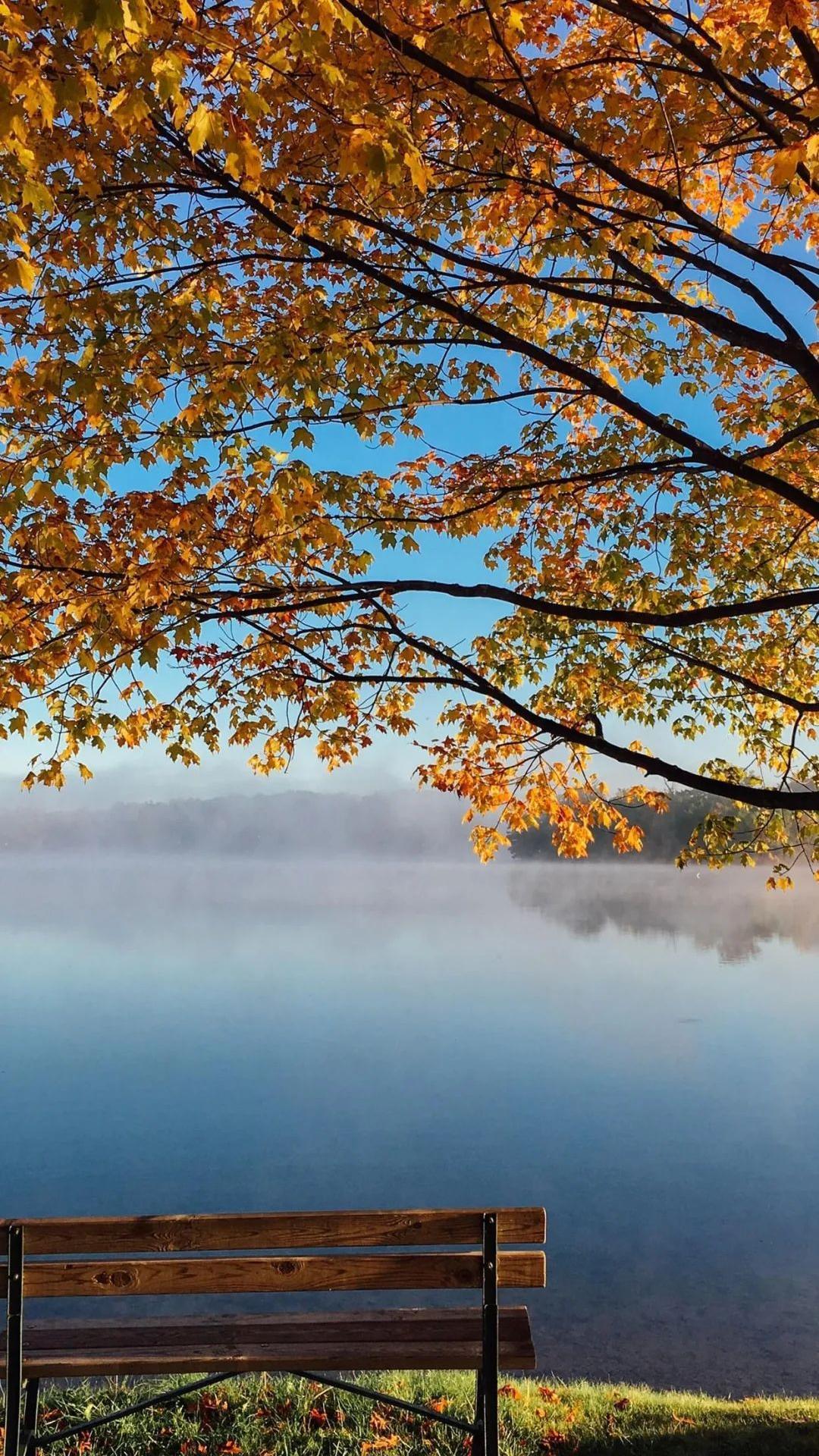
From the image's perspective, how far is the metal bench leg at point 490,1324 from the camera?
160 inches

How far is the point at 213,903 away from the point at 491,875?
3183 inches

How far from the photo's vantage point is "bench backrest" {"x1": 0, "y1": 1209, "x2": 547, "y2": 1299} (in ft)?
13.2

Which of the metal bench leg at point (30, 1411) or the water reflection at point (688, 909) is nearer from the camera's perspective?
the metal bench leg at point (30, 1411)

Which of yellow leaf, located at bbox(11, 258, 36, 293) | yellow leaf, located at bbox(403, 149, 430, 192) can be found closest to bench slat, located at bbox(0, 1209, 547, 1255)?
yellow leaf, located at bbox(11, 258, 36, 293)

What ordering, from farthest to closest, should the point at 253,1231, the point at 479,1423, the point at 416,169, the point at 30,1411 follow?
the point at 30,1411, the point at 479,1423, the point at 253,1231, the point at 416,169

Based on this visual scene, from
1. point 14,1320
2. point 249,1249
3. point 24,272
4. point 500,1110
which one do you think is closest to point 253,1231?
point 249,1249

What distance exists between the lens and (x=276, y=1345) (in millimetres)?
4230

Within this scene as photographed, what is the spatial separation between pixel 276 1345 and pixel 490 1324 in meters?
0.91

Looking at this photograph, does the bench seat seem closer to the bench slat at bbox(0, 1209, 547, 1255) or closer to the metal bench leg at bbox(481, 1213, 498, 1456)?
the metal bench leg at bbox(481, 1213, 498, 1456)

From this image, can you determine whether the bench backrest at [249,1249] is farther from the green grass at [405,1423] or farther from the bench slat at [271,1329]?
the green grass at [405,1423]

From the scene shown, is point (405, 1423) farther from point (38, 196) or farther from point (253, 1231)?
point (38, 196)

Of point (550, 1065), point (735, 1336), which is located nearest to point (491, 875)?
point (550, 1065)

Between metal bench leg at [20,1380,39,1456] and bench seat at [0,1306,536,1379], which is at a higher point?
bench seat at [0,1306,536,1379]


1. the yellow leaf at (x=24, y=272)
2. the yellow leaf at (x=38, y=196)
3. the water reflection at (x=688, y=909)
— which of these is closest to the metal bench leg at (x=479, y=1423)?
the yellow leaf at (x=24, y=272)
